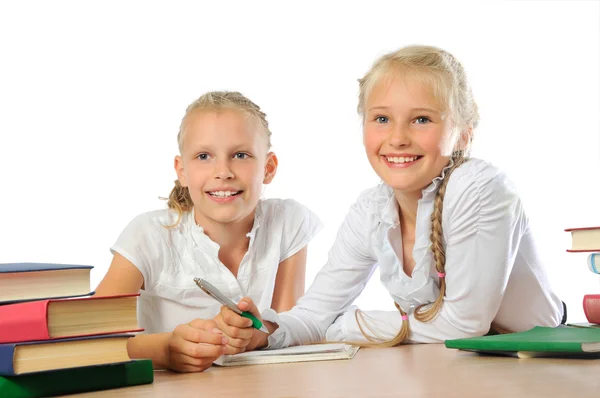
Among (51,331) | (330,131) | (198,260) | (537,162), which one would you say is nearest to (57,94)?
(330,131)

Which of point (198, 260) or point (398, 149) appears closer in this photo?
point (398, 149)

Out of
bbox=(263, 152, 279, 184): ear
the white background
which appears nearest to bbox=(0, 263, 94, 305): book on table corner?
bbox=(263, 152, 279, 184): ear

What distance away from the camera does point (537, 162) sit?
11.4 feet

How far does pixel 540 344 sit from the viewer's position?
1.13m

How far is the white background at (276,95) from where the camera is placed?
3.20 m

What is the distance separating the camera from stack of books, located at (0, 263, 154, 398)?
961 millimetres

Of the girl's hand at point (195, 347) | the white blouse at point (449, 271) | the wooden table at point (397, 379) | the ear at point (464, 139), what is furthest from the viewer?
the ear at point (464, 139)

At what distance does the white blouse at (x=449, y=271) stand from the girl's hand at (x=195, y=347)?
0.27m

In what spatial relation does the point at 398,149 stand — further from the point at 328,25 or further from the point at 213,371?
the point at 328,25

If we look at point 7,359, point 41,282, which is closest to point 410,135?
point 41,282

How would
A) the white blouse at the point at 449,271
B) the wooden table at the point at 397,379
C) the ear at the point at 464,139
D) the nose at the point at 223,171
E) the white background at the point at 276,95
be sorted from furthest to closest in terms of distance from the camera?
the white background at the point at 276,95 → the nose at the point at 223,171 → the ear at the point at 464,139 → the white blouse at the point at 449,271 → the wooden table at the point at 397,379

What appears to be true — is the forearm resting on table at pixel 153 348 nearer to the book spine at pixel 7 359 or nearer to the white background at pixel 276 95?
the book spine at pixel 7 359

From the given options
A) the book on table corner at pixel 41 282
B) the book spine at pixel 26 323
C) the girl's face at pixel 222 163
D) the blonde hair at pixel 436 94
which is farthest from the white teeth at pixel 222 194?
the book spine at pixel 26 323

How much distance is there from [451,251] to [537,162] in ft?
7.09
